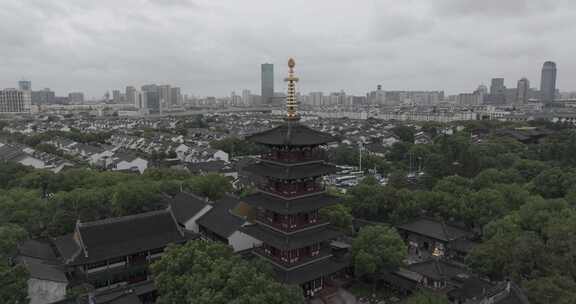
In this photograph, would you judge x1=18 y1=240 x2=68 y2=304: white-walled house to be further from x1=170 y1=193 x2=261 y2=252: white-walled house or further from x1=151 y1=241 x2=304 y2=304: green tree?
x1=170 y1=193 x2=261 y2=252: white-walled house

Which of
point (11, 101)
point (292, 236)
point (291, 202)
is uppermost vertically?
point (11, 101)

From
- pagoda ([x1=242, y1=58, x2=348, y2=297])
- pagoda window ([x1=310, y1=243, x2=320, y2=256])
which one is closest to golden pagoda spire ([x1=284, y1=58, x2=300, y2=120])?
pagoda ([x1=242, y1=58, x2=348, y2=297])

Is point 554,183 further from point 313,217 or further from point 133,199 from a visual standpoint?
point 133,199

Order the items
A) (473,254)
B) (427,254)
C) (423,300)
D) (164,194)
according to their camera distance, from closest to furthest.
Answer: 1. (423,300)
2. (473,254)
3. (427,254)
4. (164,194)

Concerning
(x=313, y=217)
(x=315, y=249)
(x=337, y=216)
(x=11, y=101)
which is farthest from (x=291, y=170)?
(x=11, y=101)

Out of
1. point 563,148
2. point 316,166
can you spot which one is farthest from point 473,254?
point 563,148

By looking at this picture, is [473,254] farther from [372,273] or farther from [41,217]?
[41,217]
